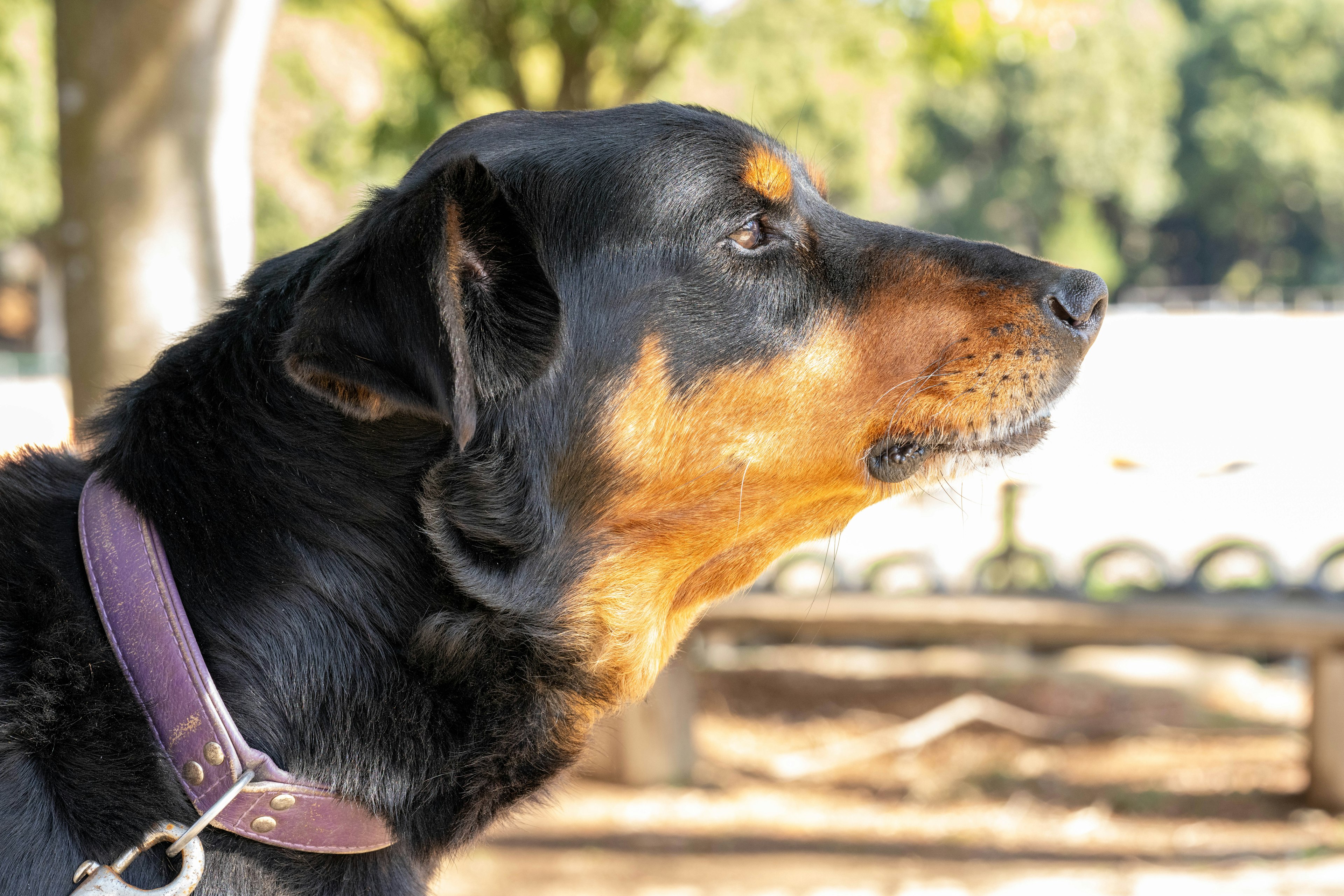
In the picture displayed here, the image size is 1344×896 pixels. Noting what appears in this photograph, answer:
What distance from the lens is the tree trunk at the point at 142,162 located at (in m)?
4.27

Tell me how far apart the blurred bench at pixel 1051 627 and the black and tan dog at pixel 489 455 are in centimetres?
429

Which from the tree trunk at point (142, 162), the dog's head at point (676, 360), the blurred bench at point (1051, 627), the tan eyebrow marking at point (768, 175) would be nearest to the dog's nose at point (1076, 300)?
the dog's head at point (676, 360)

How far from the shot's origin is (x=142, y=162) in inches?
169

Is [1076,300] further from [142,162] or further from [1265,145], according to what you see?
[1265,145]

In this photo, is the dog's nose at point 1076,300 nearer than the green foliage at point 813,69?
Yes

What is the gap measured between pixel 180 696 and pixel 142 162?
3.01 meters

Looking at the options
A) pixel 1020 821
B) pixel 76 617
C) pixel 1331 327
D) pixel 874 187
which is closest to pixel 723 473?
pixel 76 617

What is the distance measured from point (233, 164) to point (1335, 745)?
22.9 feet

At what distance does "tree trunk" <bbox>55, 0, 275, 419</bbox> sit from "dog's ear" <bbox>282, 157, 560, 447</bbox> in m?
2.34

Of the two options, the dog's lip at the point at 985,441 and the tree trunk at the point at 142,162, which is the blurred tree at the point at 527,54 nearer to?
the tree trunk at the point at 142,162

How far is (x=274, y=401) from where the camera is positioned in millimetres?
2232

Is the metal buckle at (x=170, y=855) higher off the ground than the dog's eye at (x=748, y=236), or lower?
lower

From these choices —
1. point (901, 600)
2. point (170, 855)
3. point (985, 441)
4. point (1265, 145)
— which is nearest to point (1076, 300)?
point (985, 441)

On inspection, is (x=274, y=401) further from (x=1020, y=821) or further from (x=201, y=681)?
(x=1020, y=821)
